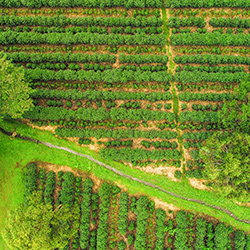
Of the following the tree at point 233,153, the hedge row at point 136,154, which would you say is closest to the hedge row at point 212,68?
the tree at point 233,153

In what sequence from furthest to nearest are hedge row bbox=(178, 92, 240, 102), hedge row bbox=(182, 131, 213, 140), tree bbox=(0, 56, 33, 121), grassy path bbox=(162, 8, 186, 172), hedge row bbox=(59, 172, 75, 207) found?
hedge row bbox=(178, 92, 240, 102) < grassy path bbox=(162, 8, 186, 172) < hedge row bbox=(182, 131, 213, 140) < hedge row bbox=(59, 172, 75, 207) < tree bbox=(0, 56, 33, 121)

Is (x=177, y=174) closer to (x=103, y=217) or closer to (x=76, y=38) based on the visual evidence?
(x=103, y=217)

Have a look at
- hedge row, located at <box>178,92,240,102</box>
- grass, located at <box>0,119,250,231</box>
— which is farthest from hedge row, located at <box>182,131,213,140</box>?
grass, located at <box>0,119,250,231</box>

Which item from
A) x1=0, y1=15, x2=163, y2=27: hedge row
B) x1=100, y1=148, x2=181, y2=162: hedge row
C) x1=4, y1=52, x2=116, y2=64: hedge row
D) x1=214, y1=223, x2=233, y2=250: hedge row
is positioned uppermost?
x1=0, y1=15, x2=163, y2=27: hedge row

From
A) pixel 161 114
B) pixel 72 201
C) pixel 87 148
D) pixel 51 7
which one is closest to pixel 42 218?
pixel 72 201

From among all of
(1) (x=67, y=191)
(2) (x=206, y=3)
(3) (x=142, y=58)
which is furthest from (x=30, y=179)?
(2) (x=206, y=3)

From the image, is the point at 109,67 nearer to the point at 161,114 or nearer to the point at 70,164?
the point at 161,114

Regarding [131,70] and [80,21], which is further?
[80,21]

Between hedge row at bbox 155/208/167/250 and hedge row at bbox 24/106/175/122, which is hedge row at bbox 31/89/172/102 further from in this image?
hedge row at bbox 155/208/167/250
